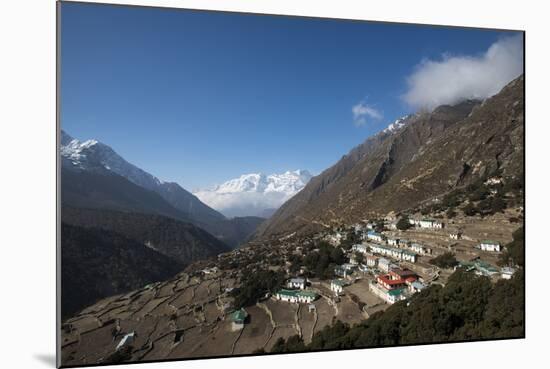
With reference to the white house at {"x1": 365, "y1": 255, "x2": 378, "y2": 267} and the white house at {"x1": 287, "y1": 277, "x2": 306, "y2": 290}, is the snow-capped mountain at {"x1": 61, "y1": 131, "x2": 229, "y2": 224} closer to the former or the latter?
the white house at {"x1": 287, "y1": 277, "x2": 306, "y2": 290}

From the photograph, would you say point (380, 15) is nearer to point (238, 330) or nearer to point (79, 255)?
point (238, 330)

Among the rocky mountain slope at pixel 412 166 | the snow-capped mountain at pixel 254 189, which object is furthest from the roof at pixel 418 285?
the rocky mountain slope at pixel 412 166

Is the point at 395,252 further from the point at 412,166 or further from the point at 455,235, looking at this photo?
the point at 412,166

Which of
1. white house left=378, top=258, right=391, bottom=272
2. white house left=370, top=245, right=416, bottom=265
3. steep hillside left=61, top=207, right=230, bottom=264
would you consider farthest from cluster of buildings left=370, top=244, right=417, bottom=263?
steep hillside left=61, top=207, right=230, bottom=264

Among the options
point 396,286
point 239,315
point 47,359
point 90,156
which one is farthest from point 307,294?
point 90,156

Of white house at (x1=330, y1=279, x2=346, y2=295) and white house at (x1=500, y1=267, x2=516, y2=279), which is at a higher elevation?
white house at (x1=500, y1=267, x2=516, y2=279)

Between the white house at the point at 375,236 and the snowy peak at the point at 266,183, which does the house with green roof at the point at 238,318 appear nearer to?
the snowy peak at the point at 266,183

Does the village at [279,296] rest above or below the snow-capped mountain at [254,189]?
below
